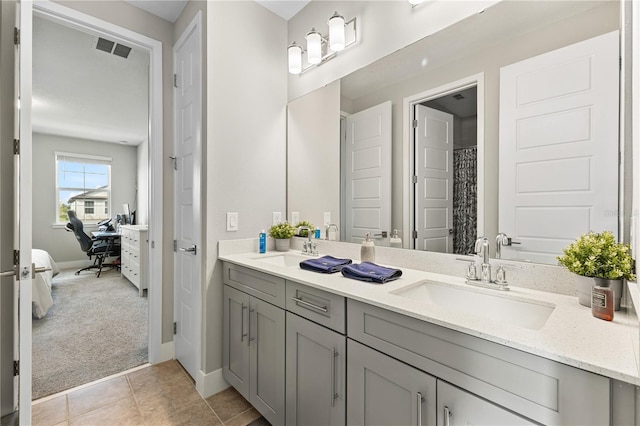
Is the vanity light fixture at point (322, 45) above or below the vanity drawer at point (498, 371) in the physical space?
above

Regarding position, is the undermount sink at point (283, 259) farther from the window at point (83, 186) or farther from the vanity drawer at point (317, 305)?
the window at point (83, 186)

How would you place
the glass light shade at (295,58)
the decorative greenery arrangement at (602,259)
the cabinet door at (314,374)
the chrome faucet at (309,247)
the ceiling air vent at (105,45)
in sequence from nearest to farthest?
the decorative greenery arrangement at (602,259) < the cabinet door at (314,374) < the chrome faucet at (309,247) < the glass light shade at (295,58) < the ceiling air vent at (105,45)

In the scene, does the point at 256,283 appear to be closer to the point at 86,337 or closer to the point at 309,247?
the point at 309,247

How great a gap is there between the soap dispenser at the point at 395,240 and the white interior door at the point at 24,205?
69.7 inches

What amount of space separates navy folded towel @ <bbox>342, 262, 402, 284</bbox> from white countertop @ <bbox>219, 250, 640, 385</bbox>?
1.4 inches

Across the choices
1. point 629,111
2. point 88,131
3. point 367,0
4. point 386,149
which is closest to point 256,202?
point 386,149

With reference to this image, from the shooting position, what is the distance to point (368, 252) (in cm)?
172

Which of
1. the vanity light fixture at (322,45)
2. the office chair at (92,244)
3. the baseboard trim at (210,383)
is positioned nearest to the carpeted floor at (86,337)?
the baseboard trim at (210,383)

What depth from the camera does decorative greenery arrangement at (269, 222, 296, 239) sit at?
7.35ft

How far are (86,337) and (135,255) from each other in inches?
70.0

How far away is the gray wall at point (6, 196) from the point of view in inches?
60.8

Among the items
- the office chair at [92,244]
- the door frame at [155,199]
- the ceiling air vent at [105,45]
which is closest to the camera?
the door frame at [155,199]

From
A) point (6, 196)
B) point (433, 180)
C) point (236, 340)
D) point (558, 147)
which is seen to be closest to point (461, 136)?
point (433, 180)

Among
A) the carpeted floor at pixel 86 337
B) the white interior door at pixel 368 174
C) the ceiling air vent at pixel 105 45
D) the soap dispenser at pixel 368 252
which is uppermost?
the ceiling air vent at pixel 105 45
